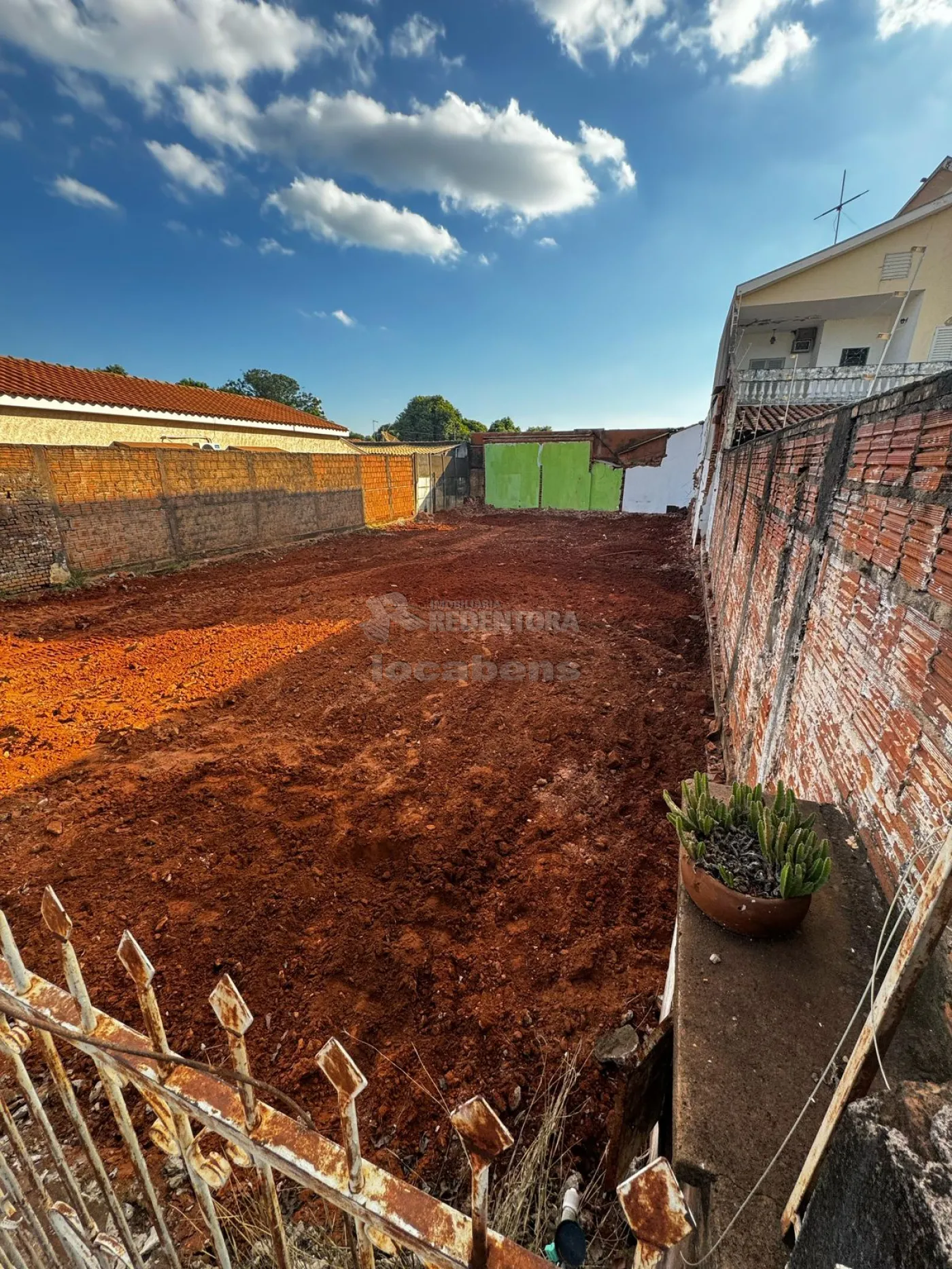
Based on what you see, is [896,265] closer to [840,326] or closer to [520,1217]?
[840,326]

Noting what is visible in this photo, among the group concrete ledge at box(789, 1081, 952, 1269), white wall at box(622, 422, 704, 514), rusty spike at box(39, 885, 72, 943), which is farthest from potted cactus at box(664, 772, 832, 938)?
white wall at box(622, 422, 704, 514)

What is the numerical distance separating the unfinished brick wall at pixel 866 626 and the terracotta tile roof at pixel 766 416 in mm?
9123

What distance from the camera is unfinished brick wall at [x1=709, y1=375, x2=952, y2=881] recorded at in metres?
1.41

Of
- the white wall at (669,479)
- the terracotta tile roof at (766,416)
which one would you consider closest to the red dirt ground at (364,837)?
the terracotta tile roof at (766,416)

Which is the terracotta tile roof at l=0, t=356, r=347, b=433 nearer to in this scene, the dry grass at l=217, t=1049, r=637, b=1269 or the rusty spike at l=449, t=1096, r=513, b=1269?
the dry grass at l=217, t=1049, r=637, b=1269

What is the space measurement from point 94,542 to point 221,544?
2652 mm

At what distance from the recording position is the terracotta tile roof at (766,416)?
1065 cm

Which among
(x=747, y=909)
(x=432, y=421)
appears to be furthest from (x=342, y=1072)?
(x=432, y=421)

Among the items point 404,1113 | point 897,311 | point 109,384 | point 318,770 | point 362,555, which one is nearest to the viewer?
point 404,1113

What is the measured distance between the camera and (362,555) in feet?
38.7

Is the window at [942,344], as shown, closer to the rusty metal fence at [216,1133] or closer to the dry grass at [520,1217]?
the dry grass at [520,1217]

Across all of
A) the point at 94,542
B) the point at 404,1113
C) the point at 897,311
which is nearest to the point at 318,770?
the point at 404,1113

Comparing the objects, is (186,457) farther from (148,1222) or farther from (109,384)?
(148,1222)

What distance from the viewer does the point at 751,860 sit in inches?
62.5
